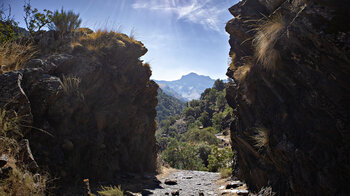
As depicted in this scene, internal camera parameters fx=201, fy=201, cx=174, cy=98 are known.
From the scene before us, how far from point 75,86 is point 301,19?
6894mm

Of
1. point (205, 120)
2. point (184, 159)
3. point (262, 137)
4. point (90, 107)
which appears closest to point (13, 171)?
point (90, 107)

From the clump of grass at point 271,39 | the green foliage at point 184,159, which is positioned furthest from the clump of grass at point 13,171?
the green foliage at point 184,159

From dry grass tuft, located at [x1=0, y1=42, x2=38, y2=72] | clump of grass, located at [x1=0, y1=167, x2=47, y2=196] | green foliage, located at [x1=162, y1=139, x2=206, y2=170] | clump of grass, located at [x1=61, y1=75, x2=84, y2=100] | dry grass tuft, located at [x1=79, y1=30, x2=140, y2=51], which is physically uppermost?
dry grass tuft, located at [x1=79, y1=30, x2=140, y2=51]

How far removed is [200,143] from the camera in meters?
21.5

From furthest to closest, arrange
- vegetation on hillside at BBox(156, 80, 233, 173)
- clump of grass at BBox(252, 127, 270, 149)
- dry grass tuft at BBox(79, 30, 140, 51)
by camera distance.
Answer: vegetation on hillside at BBox(156, 80, 233, 173) → dry grass tuft at BBox(79, 30, 140, 51) → clump of grass at BBox(252, 127, 270, 149)

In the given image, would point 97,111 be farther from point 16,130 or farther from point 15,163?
point 15,163

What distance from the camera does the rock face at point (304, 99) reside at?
10.8ft

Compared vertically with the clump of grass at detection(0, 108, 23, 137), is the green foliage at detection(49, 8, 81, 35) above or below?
above

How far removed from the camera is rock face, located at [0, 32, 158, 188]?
5.73 meters

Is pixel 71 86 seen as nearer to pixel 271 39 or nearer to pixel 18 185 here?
pixel 18 185

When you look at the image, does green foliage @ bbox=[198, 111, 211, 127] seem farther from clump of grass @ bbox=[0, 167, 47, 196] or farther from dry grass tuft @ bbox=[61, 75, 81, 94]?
clump of grass @ bbox=[0, 167, 47, 196]

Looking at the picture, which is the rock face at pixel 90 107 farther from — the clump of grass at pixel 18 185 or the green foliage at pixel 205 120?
the green foliage at pixel 205 120

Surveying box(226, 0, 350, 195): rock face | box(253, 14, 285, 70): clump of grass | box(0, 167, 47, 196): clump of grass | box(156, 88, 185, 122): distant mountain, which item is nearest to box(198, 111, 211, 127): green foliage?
box(226, 0, 350, 195): rock face

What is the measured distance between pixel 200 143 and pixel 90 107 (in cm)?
1562
